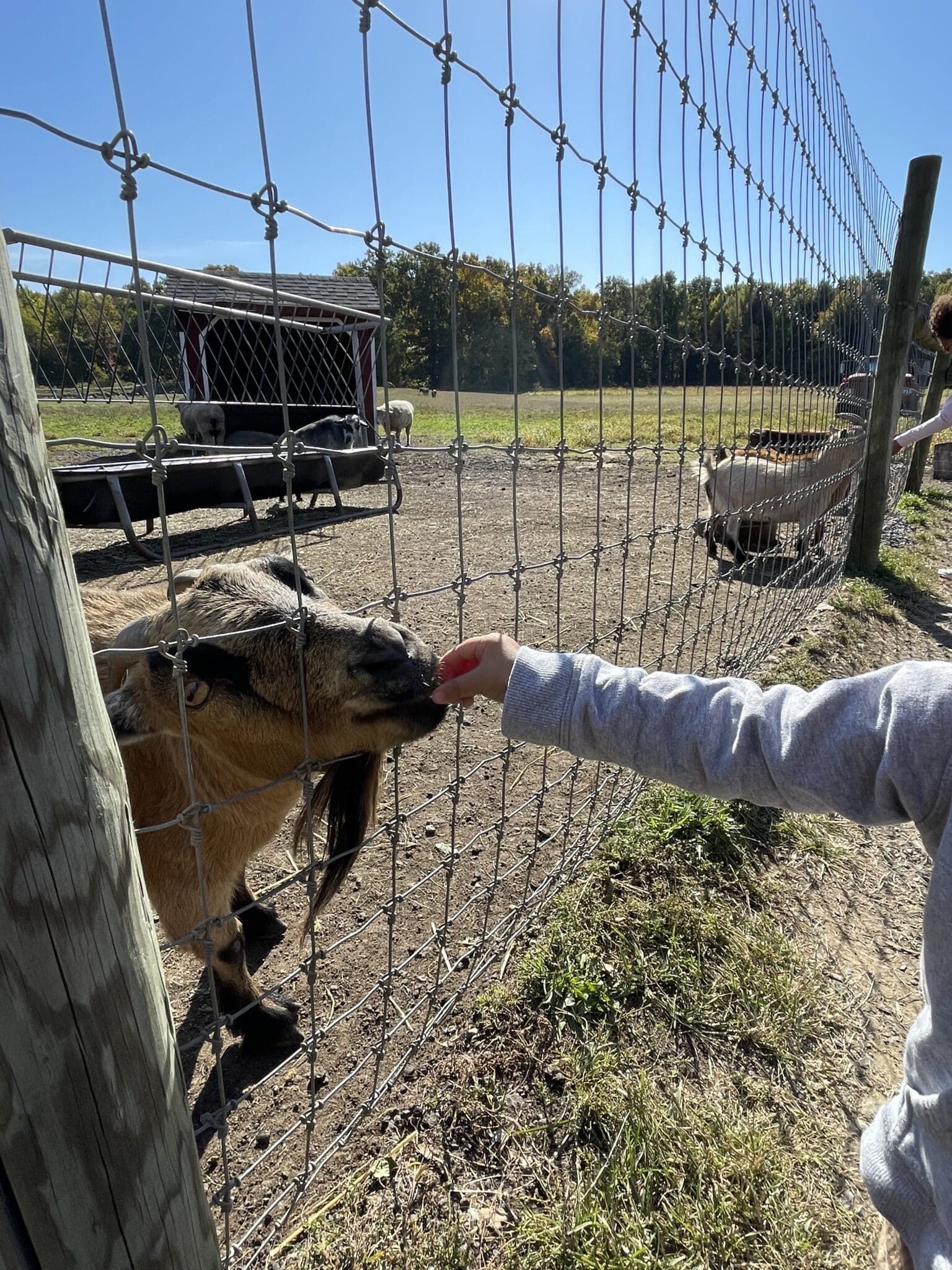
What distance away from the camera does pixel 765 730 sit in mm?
1394

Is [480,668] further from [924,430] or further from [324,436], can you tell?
[324,436]

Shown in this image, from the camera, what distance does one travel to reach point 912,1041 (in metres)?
1.35

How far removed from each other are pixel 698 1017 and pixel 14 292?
2.59 m

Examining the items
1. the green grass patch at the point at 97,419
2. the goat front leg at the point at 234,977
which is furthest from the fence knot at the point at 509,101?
the green grass patch at the point at 97,419

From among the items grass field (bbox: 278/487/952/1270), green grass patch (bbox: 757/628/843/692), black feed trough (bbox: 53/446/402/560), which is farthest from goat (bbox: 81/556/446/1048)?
black feed trough (bbox: 53/446/402/560)

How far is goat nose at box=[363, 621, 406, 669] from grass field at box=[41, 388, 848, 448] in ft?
2.64

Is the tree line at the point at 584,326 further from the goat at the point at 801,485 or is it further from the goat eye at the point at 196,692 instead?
the goat eye at the point at 196,692

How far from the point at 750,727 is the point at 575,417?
25.9 m

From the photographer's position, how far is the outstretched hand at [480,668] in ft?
5.34

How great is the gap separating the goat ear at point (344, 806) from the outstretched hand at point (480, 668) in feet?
2.54

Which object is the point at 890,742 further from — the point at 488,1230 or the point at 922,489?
the point at 922,489

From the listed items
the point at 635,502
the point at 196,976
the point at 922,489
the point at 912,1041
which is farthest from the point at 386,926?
the point at 922,489

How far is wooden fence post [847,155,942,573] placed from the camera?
6000 mm

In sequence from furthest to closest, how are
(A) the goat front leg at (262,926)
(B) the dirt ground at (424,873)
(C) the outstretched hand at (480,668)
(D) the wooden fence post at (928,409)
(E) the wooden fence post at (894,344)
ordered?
(D) the wooden fence post at (928,409), (E) the wooden fence post at (894,344), (A) the goat front leg at (262,926), (B) the dirt ground at (424,873), (C) the outstretched hand at (480,668)
